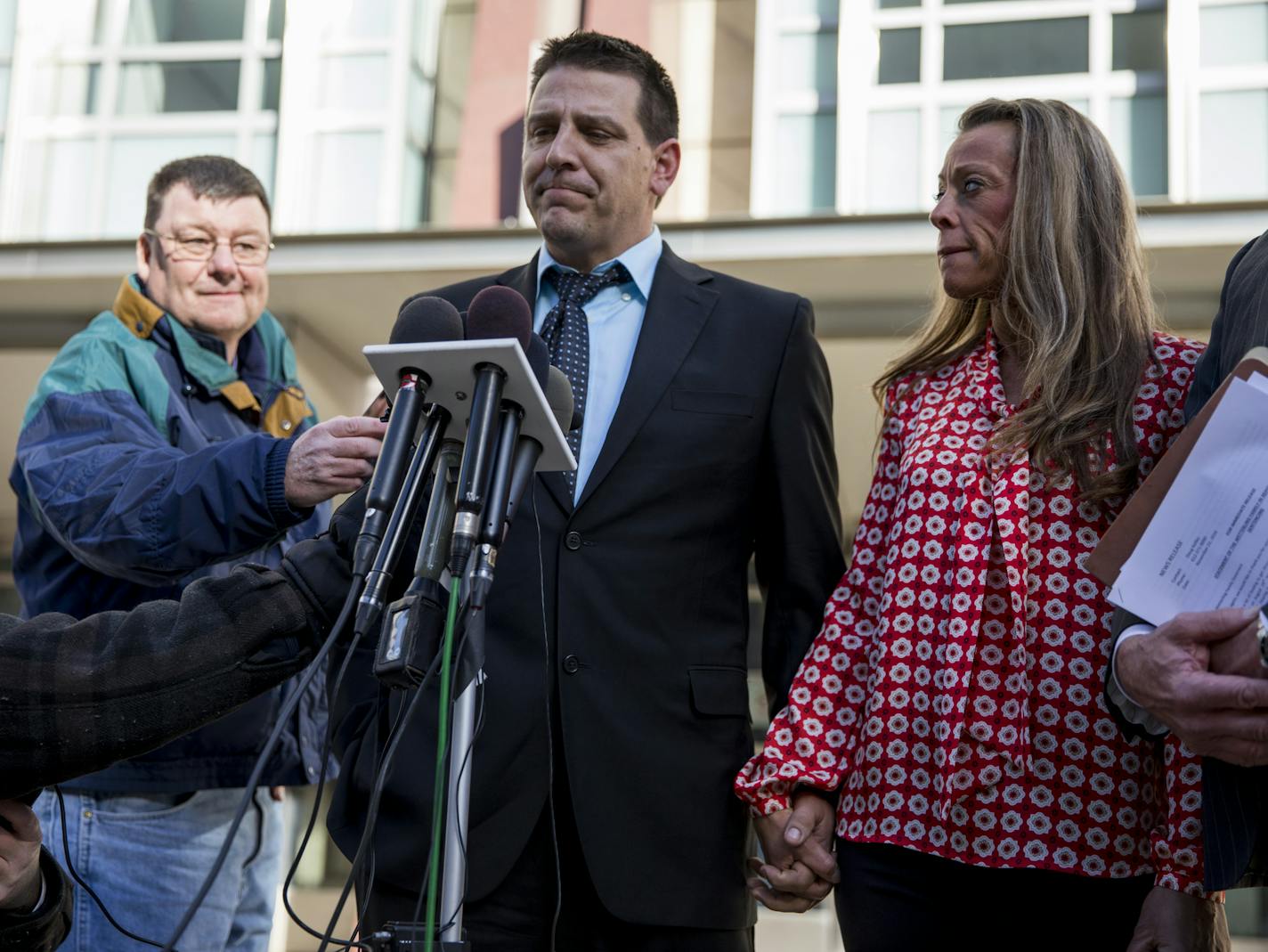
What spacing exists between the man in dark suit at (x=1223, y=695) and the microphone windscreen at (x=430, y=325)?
102cm

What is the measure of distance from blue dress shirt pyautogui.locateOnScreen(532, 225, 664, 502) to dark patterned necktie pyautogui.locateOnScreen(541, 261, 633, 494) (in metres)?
0.01

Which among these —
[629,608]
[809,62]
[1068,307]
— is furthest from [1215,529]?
[809,62]

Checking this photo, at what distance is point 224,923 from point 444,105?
6585 mm

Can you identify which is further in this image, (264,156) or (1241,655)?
(264,156)

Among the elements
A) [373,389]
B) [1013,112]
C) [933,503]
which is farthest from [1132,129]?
[933,503]

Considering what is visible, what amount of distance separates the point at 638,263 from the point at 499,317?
1181mm

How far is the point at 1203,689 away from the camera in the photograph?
1.89 meters

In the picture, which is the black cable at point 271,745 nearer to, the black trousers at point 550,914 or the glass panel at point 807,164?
the black trousers at point 550,914

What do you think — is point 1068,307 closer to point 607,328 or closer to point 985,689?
point 985,689

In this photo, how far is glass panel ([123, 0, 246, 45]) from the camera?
8797 mm

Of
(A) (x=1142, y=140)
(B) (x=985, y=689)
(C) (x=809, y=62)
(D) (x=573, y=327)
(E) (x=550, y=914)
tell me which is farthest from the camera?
(C) (x=809, y=62)

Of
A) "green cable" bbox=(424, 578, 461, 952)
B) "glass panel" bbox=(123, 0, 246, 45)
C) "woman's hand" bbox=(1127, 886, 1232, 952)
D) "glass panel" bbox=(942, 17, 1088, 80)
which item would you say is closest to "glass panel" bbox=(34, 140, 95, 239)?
"glass panel" bbox=(123, 0, 246, 45)

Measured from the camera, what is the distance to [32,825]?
6.08 feet

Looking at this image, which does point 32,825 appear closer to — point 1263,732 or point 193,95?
point 1263,732
